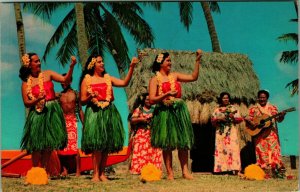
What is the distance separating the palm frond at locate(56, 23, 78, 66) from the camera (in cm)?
837

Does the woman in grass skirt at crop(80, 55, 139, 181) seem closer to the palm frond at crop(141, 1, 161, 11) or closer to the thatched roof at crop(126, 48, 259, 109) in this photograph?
the palm frond at crop(141, 1, 161, 11)

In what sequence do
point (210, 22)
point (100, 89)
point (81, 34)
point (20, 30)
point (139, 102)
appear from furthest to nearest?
1. point (139, 102)
2. point (81, 34)
3. point (210, 22)
4. point (20, 30)
5. point (100, 89)

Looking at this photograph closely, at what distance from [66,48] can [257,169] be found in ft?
11.0

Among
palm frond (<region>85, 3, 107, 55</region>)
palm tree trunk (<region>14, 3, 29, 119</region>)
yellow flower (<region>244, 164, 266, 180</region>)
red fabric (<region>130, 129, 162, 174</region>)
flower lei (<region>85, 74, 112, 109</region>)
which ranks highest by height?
palm frond (<region>85, 3, 107, 55</region>)

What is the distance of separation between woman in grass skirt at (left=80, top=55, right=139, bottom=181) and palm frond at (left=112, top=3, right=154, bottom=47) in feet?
5.95

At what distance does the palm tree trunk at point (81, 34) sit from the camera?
9031 mm

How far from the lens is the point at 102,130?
7234mm

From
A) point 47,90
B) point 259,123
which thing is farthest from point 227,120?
point 47,90

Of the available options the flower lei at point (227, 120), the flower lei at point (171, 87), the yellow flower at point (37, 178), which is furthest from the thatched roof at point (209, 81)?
the yellow flower at point (37, 178)

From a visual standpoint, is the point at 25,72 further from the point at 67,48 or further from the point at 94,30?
the point at 94,30

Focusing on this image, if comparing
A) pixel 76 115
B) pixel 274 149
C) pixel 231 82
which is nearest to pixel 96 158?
pixel 76 115

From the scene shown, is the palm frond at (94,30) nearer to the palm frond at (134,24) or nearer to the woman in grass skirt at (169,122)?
the palm frond at (134,24)

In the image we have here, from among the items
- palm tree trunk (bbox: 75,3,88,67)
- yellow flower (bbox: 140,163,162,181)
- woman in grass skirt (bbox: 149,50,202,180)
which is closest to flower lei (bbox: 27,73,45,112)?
woman in grass skirt (bbox: 149,50,202,180)

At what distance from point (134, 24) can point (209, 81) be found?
1.57 meters
